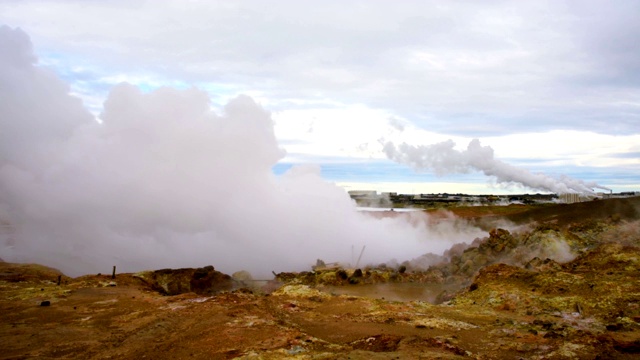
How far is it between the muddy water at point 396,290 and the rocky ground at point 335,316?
75 cm

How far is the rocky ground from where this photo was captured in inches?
423

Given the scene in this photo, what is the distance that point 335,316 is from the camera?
583 inches

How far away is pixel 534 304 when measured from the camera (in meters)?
16.0

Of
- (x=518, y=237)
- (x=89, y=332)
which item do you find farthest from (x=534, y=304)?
(x=89, y=332)

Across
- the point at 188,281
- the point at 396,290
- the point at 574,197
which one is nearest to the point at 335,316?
the point at 188,281

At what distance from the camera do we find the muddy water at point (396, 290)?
78.7 ft

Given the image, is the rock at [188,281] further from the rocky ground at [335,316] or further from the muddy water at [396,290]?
the muddy water at [396,290]

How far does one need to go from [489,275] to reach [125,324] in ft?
48.2

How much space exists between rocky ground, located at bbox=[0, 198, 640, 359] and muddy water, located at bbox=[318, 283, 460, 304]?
0.75m

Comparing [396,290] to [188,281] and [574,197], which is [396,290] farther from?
[574,197]

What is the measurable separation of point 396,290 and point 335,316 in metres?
11.8

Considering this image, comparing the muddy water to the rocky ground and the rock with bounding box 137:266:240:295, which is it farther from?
the rock with bounding box 137:266:240:295

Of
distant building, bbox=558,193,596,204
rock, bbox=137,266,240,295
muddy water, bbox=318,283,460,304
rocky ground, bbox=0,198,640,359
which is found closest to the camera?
rocky ground, bbox=0,198,640,359

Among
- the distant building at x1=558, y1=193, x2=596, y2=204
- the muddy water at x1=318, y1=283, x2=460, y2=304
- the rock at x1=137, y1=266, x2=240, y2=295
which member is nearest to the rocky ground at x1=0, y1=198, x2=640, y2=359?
the rock at x1=137, y1=266, x2=240, y2=295
